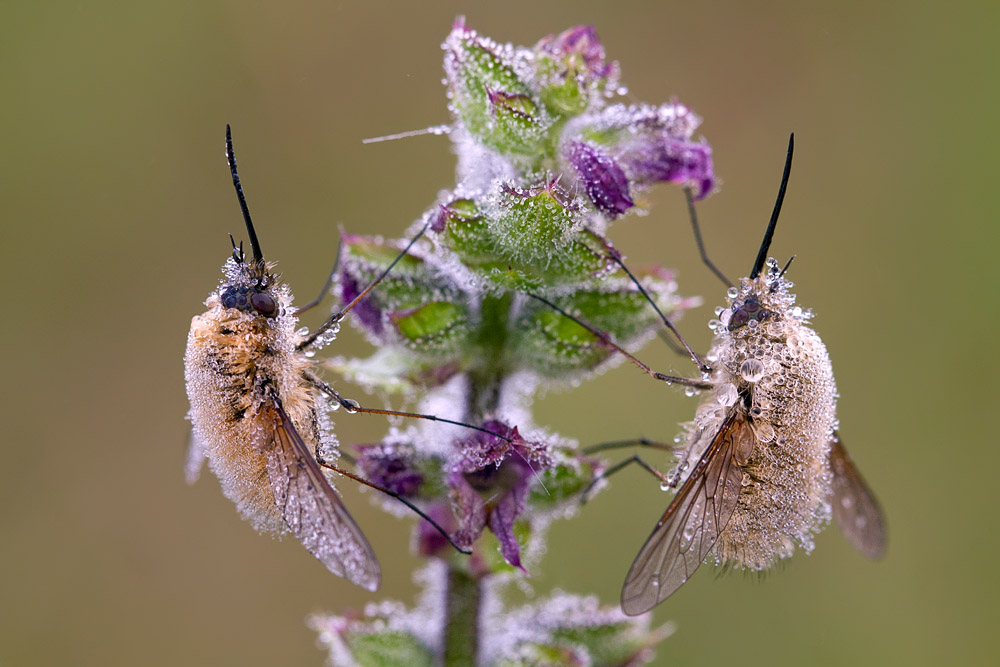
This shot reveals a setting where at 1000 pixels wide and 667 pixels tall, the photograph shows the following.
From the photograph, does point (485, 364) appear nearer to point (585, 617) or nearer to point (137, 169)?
point (585, 617)

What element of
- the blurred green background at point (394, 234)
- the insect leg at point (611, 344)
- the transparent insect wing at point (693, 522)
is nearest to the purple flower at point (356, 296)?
the insect leg at point (611, 344)

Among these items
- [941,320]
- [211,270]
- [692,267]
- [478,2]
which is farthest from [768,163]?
[211,270]

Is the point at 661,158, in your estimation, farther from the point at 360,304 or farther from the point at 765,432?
the point at 360,304

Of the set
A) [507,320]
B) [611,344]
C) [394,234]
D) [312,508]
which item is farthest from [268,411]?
[394,234]

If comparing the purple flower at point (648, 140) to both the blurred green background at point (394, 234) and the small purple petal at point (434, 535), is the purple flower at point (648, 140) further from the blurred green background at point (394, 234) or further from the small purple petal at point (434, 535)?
the blurred green background at point (394, 234)

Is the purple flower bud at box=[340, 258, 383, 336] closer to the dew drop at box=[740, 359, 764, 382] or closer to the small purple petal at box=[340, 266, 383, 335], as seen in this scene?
the small purple petal at box=[340, 266, 383, 335]
